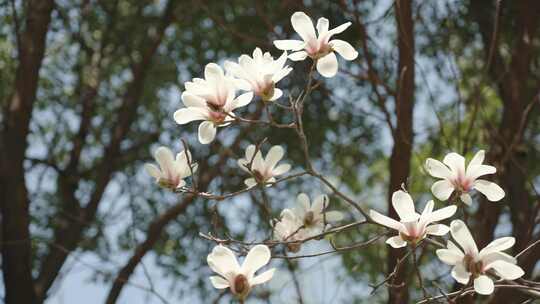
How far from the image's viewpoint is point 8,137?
14.0 feet

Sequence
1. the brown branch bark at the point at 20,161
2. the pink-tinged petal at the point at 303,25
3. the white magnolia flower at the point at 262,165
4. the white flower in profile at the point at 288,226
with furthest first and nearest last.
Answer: the brown branch bark at the point at 20,161 → the white flower in profile at the point at 288,226 → the white magnolia flower at the point at 262,165 → the pink-tinged petal at the point at 303,25

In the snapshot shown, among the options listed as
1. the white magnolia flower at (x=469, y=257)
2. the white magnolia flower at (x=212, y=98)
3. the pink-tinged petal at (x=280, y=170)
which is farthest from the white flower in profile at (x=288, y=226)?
the white magnolia flower at (x=469, y=257)

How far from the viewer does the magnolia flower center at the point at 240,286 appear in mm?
1735

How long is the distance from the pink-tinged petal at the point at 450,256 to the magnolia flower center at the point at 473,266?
1 centimetres

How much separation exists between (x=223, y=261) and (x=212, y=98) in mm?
388

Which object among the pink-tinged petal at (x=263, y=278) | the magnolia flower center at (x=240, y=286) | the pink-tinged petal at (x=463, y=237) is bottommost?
the magnolia flower center at (x=240, y=286)

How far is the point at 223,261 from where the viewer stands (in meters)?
1.74

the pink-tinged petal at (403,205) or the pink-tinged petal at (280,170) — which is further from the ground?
the pink-tinged petal at (280,170)

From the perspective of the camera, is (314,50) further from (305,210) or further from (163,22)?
(163,22)

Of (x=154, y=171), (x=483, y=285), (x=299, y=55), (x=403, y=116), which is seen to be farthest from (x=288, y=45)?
(x=403, y=116)

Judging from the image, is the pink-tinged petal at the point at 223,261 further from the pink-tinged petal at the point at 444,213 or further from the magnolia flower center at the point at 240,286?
the pink-tinged petal at the point at 444,213

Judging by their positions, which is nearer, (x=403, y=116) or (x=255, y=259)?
(x=255, y=259)

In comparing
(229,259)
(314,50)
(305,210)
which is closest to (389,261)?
(305,210)

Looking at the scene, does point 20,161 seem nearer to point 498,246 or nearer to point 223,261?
point 223,261
